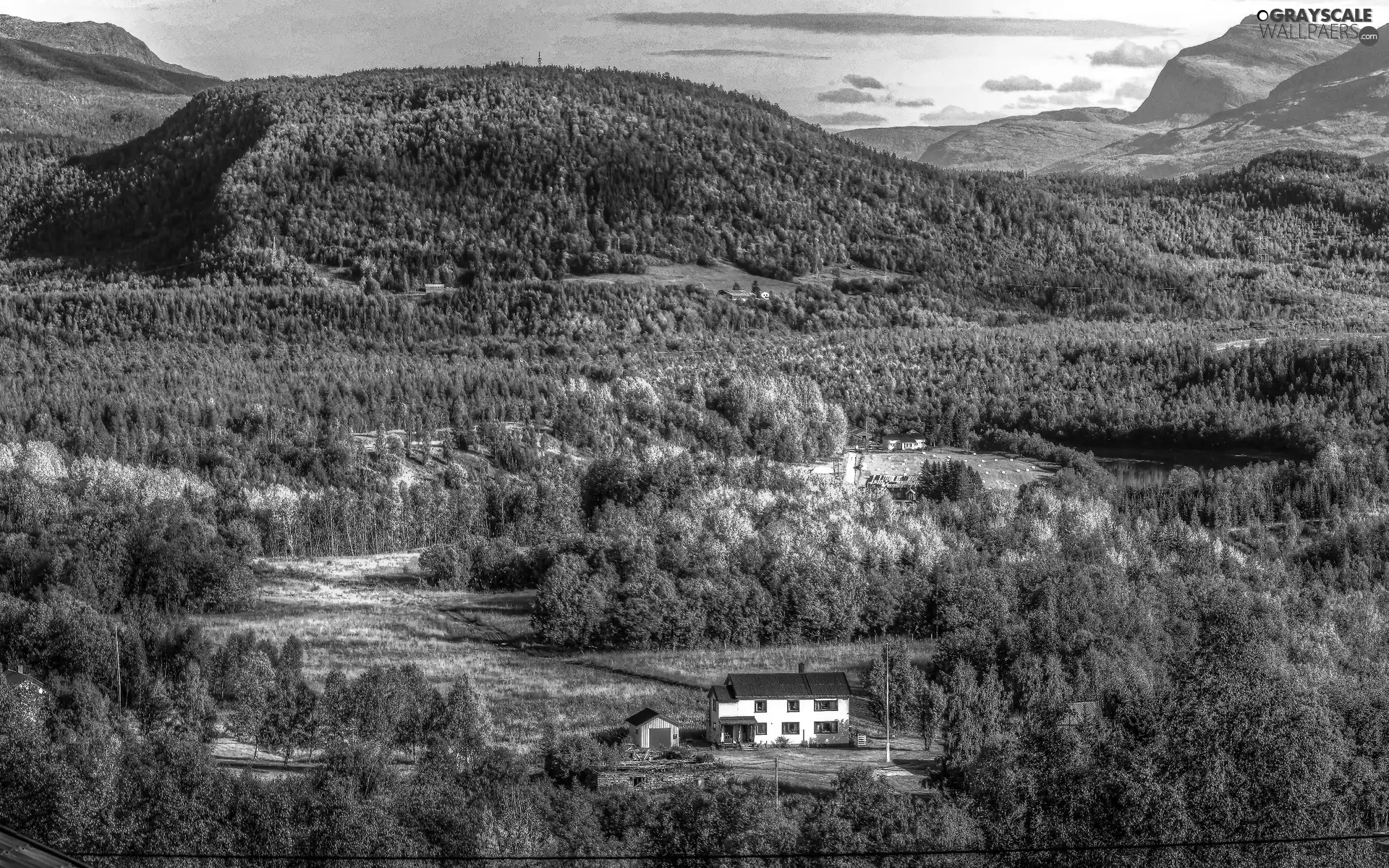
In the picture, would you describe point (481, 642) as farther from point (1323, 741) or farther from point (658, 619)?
point (1323, 741)

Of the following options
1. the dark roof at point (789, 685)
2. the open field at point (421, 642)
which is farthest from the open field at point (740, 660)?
the dark roof at point (789, 685)

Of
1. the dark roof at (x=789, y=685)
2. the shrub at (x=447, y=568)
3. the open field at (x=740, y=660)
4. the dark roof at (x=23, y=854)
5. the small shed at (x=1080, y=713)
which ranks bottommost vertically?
the shrub at (x=447, y=568)

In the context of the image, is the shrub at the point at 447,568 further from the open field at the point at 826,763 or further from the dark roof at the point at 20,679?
the open field at the point at 826,763

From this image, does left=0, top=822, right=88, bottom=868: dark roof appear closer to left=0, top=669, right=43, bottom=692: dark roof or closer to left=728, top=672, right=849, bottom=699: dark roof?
left=728, top=672, right=849, bottom=699: dark roof

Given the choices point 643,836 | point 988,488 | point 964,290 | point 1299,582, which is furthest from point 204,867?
point 964,290

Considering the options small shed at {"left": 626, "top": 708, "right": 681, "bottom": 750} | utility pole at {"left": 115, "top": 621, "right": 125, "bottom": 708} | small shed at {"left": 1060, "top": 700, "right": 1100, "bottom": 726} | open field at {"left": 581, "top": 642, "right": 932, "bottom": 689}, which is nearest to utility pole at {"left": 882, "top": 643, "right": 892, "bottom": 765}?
open field at {"left": 581, "top": 642, "right": 932, "bottom": 689}

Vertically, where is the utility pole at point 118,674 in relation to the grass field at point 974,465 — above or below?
above

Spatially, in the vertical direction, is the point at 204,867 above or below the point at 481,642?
above
